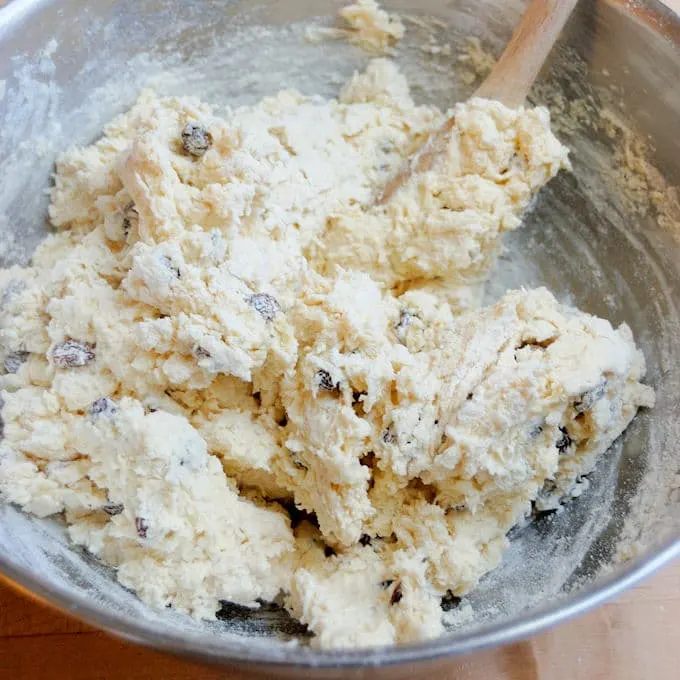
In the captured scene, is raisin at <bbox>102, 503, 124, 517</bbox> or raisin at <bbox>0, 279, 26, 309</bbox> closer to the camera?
raisin at <bbox>102, 503, 124, 517</bbox>

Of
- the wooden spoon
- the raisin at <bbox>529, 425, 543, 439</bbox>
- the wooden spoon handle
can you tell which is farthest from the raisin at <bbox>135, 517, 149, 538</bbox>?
the wooden spoon handle

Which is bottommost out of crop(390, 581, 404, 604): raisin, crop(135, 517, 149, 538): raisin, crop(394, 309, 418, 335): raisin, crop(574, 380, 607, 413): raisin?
crop(135, 517, 149, 538): raisin

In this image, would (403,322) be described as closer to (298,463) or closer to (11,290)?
(298,463)

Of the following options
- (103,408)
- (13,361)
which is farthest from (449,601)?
(13,361)

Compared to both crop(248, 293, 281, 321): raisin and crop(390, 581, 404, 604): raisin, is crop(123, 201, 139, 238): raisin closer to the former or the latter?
crop(248, 293, 281, 321): raisin

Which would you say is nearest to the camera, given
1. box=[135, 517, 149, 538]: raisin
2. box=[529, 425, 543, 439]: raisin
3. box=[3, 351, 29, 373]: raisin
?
box=[135, 517, 149, 538]: raisin
